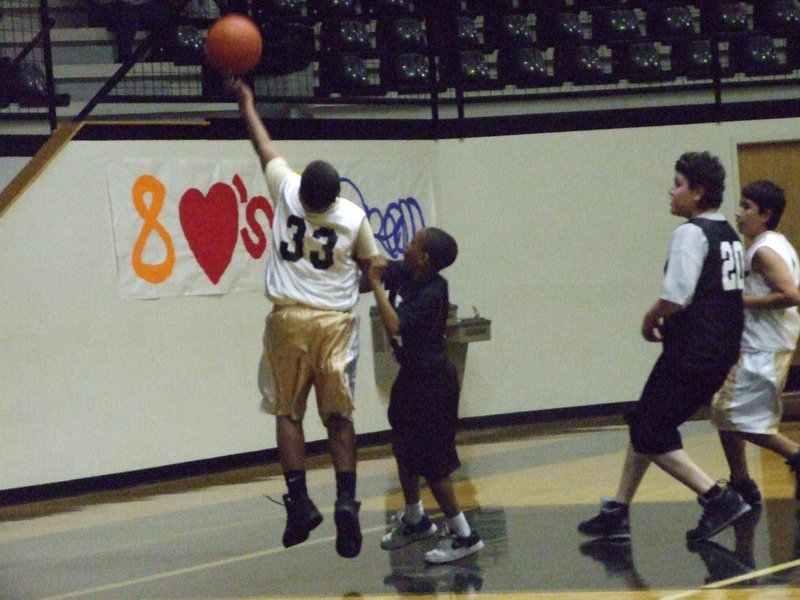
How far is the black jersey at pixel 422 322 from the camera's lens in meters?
6.22

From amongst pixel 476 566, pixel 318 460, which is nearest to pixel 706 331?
pixel 476 566

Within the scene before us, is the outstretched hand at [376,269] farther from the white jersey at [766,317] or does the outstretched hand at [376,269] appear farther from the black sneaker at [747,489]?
the black sneaker at [747,489]

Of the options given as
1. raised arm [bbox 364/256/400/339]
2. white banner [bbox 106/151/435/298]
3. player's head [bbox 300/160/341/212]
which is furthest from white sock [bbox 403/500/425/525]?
white banner [bbox 106/151/435/298]

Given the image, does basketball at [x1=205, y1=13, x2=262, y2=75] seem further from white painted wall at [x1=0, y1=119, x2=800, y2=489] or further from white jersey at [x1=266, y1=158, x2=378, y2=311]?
white painted wall at [x1=0, y1=119, x2=800, y2=489]

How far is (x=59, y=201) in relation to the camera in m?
9.84

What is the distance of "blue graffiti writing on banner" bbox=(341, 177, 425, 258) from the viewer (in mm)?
11742

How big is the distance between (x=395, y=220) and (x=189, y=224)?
2101mm

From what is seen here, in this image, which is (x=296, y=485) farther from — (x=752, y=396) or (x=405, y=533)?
(x=752, y=396)

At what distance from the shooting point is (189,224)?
34.7ft

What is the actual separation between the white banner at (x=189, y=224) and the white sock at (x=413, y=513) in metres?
4.18

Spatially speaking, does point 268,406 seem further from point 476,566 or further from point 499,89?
point 499,89

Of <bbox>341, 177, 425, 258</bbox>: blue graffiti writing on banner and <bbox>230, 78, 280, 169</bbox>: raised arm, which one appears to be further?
<bbox>341, 177, 425, 258</bbox>: blue graffiti writing on banner

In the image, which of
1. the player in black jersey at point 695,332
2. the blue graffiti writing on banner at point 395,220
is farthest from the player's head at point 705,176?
the blue graffiti writing on banner at point 395,220

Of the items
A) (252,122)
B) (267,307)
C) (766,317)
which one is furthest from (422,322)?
(267,307)
